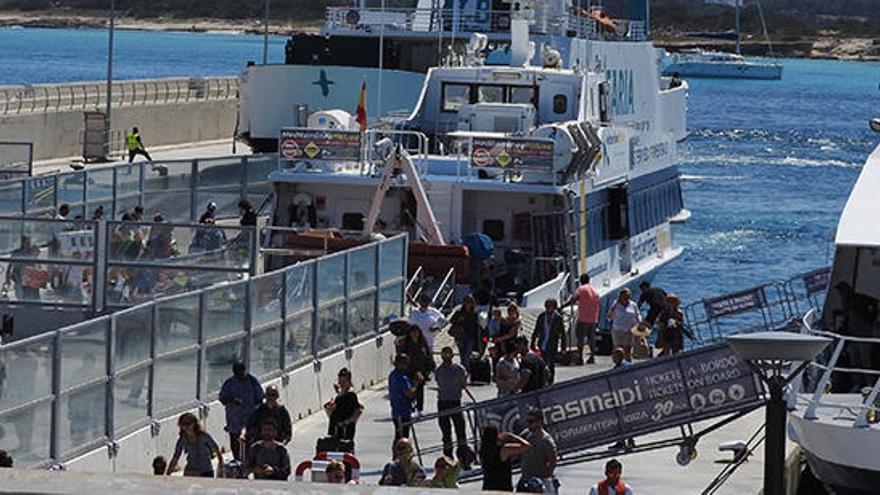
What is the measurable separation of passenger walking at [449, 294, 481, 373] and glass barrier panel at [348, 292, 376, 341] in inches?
51.3

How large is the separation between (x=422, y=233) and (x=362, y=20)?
14.5 meters

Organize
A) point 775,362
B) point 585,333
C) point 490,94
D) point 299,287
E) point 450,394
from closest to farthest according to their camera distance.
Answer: point 775,362 → point 450,394 → point 299,287 → point 585,333 → point 490,94

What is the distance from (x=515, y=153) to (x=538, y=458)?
56.7 ft

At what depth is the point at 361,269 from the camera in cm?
2872

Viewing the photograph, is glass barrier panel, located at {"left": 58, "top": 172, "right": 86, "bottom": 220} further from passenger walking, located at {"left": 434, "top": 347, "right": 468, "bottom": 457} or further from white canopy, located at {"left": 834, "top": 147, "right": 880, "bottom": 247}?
white canopy, located at {"left": 834, "top": 147, "right": 880, "bottom": 247}

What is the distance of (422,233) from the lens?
34938 millimetres

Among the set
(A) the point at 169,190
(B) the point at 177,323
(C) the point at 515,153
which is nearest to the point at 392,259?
(C) the point at 515,153

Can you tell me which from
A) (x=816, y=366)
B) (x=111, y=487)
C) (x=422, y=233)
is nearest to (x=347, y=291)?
(x=422, y=233)

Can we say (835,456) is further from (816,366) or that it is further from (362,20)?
(362,20)

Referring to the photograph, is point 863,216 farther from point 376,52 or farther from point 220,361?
point 376,52

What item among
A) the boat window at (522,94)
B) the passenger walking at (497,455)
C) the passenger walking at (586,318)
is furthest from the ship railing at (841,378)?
the boat window at (522,94)

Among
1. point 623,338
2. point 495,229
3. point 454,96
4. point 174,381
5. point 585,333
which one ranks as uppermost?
point 454,96

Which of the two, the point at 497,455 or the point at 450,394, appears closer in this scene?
the point at 497,455

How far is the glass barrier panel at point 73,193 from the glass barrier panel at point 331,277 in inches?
283
